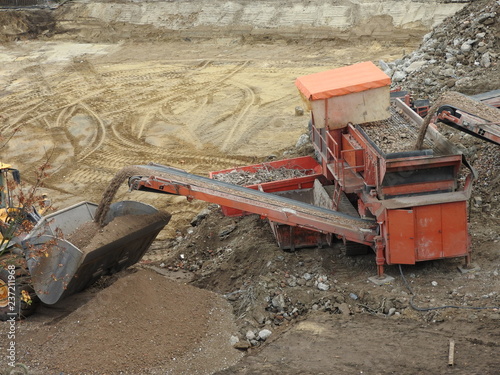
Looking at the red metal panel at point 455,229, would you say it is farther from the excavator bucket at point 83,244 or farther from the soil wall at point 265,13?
the soil wall at point 265,13

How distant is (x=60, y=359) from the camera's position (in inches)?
352

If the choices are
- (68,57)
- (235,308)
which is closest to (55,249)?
(235,308)

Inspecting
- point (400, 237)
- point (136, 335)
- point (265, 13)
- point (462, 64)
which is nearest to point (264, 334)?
point (136, 335)

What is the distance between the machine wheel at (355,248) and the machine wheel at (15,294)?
4428 mm

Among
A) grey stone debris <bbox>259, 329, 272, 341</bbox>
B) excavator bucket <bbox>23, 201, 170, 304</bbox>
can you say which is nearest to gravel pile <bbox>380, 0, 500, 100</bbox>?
excavator bucket <bbox>23, 201, 170, 304</bbox>

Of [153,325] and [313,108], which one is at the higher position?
[313,108]

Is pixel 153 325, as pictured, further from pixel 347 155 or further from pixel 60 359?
pixel 347 155

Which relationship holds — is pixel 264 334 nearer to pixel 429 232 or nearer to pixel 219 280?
pixel 219 280

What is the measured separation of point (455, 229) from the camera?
982cm

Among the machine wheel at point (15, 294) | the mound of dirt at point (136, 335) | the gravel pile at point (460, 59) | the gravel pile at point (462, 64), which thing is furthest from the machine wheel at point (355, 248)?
the gravel pile at point (460, 59)

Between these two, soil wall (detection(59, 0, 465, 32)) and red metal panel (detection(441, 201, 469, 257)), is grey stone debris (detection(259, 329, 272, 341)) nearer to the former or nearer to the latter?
red metal panel (detection(441, 201, 469, 257))

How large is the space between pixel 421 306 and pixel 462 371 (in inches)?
63.4

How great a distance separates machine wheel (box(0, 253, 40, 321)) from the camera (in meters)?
9.82

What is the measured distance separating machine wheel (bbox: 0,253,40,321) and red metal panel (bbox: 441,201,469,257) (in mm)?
5522
